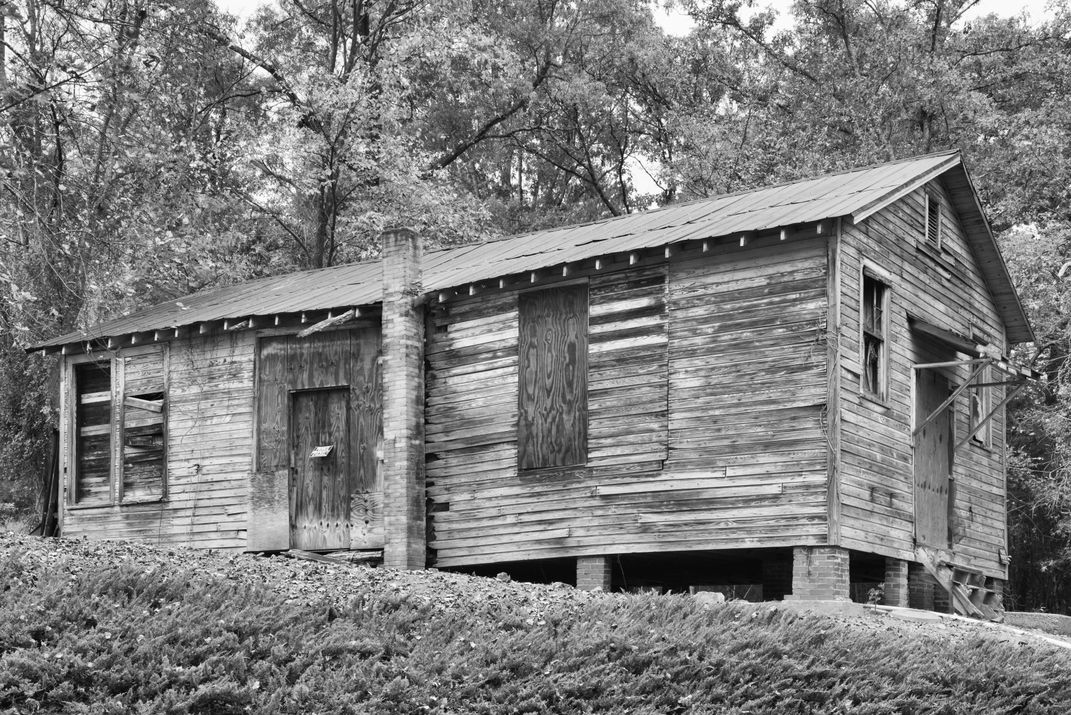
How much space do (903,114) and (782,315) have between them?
60.9 ft

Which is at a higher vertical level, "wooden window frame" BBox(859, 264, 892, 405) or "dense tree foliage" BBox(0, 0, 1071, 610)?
"dense tree foliage" BBox(0, 0, 1071, 610)

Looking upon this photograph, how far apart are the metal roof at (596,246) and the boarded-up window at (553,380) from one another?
0.67m

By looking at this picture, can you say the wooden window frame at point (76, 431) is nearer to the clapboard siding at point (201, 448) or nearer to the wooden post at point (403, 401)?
the clapboard siding at point (201, 448)

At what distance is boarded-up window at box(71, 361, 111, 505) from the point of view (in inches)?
1014

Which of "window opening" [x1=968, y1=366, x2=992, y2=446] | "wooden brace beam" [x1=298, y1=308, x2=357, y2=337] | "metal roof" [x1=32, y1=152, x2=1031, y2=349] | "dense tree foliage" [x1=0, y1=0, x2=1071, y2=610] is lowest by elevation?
"window opening" [x1=968, y1=366, x2=992, y2=446]

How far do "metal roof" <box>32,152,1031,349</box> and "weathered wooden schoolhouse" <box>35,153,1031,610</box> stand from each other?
9 centimetres

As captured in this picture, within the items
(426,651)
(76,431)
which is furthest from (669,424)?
(76,431)

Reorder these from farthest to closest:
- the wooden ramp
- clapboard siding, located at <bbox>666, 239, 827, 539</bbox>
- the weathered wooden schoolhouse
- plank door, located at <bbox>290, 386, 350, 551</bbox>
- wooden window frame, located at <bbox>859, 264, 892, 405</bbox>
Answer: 1. plank door, located at <bbox>290, 386, 350, 551</bbox>
2. the wooden ramp
3. wooden window frame, located at <bbox>859, 264, 892, 405</bbox>
4. the weathered wooden schoolhouse
5. clapboard siding, located at <bbox>666, 239, 827, 539</bbox>

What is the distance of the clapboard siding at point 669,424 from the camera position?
18.8 m

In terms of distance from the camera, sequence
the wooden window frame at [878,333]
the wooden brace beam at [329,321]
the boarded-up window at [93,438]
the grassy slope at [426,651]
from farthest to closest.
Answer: the boarded-up window at [93,438]
the wooden brace beam at [329,321]
the wooden window frame at [878,333]
the grassy slope at [426,651]

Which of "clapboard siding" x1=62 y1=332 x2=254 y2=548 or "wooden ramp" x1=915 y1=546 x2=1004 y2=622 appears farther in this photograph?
"clapboard siding" x1=62 y1=332 x2=254 y2=548

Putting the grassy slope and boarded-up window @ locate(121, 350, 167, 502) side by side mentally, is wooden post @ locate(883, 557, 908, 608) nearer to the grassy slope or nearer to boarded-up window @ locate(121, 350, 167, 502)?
the grassy slope

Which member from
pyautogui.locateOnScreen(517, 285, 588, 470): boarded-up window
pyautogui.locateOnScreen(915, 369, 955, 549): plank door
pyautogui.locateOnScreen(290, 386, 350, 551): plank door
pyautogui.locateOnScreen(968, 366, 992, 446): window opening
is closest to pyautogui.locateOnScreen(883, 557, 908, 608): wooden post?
pyautogui.locateOnScreen(915, 369, 955, 549): plank door

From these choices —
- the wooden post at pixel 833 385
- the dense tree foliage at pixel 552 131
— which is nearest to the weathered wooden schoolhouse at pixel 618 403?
the wooden post at pixel 833 385
